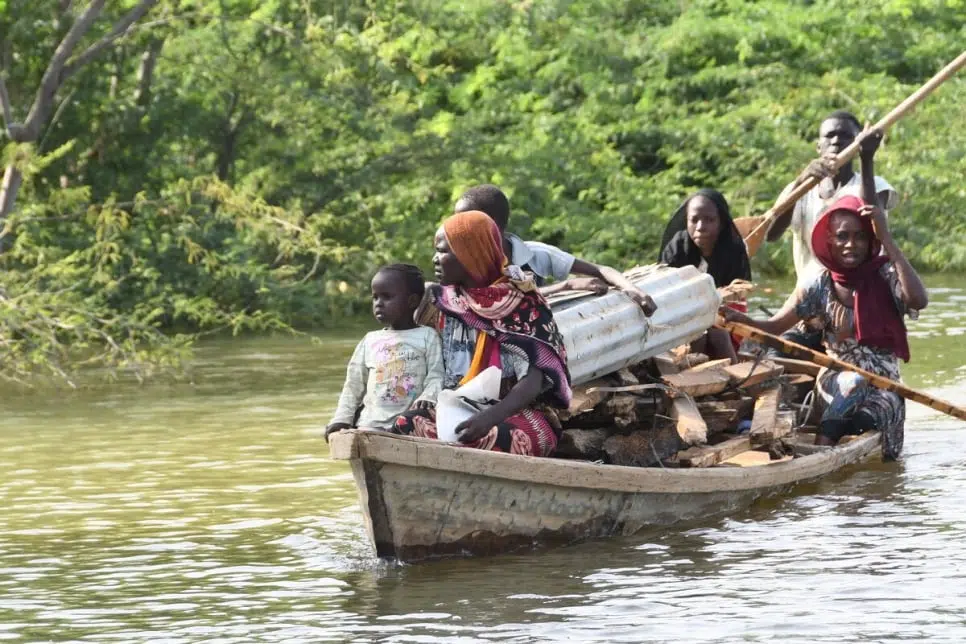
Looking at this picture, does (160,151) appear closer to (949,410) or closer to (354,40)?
(354,40)

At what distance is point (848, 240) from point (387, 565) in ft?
10.5

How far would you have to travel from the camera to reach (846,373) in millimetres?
9609

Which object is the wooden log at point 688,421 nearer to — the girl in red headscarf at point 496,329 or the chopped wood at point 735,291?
the girl in red headscarf at point 496,329

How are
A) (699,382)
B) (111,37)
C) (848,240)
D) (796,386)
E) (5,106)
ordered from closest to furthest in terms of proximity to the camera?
(699,382), (848,240), (796,386), (5,106), (111,37)

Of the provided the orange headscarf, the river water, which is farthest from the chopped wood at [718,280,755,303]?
the orange headscarf

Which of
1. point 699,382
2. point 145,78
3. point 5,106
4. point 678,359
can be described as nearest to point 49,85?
point 5,106

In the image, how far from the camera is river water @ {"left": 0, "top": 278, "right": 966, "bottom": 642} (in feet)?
21.6

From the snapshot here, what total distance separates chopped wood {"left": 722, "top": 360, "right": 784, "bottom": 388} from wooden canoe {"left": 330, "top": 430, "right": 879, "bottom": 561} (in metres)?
0.78

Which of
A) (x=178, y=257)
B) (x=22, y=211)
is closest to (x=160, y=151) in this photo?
(x=178, y=257)

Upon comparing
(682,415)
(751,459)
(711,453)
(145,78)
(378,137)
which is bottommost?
(751,459)

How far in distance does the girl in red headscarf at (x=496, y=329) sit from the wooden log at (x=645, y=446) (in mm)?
724

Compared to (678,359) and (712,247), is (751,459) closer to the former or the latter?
(678,359)

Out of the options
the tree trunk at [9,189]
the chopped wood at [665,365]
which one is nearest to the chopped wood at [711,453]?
the chopped wood at [665,365]

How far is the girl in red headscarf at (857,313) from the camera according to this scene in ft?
30.6
